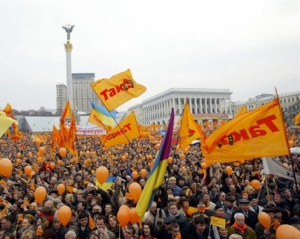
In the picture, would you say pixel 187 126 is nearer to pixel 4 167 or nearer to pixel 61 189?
pixel 61 189

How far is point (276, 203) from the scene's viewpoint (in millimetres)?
4910

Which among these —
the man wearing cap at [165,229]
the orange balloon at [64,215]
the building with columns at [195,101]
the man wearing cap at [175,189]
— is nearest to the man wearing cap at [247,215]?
the man wearing cap at [165,229]

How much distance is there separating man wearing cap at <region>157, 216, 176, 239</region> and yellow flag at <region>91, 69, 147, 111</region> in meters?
3.91

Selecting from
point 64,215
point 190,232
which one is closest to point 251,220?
point 190,232

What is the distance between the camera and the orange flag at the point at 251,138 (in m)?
3.64

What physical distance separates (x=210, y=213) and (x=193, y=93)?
224ft

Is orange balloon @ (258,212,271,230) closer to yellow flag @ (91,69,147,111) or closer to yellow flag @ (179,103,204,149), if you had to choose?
yellow flag @ (179,103,204,149)

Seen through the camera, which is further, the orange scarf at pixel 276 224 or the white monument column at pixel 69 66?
the white monument column at pixel 69 66

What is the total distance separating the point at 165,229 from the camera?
4078 mm

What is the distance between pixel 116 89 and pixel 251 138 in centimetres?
444

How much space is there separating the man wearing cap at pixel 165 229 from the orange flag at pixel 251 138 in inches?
41.2

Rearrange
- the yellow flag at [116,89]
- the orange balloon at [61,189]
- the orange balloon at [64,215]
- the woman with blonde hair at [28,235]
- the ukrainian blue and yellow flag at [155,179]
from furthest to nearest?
the yellow flag at [116,89] → the orange balloon at [61,189] → the orange balloon at [64,215] → the woman with blonde hair at [28,235] → the ukrainian blue and yellow flag at [155,179]

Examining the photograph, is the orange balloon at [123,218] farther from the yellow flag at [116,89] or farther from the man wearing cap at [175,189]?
the yellow flag at [116,89]

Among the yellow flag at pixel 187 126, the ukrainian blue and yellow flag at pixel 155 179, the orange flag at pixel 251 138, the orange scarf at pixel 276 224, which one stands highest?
the yellow flag at pixel 187 126
